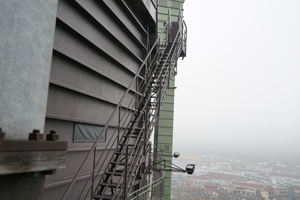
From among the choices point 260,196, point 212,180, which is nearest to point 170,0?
point 212,180

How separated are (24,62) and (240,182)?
13.6 m

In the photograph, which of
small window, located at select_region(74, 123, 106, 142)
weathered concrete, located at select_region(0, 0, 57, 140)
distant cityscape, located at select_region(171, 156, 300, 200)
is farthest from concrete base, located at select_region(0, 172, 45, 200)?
distant cityscape, located at select_region(171, 156, 300, 200)

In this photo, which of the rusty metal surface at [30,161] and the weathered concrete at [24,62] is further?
the weathered concrete at [24,62]

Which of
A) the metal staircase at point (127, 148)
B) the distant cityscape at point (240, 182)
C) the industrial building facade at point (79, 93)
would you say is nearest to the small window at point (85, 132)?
the industrial building facade at point (79, 93)

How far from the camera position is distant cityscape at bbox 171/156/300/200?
37.0ft

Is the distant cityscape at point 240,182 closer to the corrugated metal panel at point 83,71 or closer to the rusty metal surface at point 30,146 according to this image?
the corrugated metal panel at point 83,71

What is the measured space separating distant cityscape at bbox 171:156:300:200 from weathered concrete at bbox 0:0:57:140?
9.20 meters

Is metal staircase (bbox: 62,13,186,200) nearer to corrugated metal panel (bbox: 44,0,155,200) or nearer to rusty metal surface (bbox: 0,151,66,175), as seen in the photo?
corrugated metal panel (bbox: 44,0,155,200)

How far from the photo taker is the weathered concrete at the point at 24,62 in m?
2.19

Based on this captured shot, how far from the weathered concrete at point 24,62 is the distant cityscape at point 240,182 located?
9.20 m

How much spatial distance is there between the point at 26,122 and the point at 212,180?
13.5 meters

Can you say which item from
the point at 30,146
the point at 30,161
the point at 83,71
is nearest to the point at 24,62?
the point at 30,146

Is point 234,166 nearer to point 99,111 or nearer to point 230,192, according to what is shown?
point 230,192

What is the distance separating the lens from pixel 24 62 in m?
2.34
